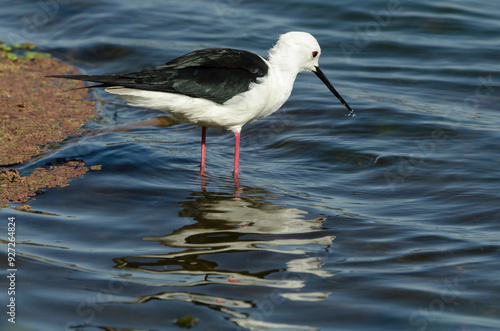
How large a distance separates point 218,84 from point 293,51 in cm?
108

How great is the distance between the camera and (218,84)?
18.7 ft

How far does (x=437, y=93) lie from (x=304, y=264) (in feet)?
16.7

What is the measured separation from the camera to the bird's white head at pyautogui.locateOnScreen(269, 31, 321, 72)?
21.0 ft

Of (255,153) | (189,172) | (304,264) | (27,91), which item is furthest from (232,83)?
(27,91)

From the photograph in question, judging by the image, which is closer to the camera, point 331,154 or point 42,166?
point 42,166

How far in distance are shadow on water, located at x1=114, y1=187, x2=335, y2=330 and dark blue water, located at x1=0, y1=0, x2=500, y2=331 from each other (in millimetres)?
15

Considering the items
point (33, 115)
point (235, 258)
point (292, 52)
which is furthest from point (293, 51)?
point (33, 115)

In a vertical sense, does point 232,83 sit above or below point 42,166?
above

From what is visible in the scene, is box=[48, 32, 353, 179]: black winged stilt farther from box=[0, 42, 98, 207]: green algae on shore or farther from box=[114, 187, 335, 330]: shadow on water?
box=[0, 42, 98, 207]: green algae on shore

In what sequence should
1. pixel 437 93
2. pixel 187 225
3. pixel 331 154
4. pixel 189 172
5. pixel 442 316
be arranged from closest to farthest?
pixel 442 316 → pixel 187 225 → pixel 189 172 → pixel 331 154 → pixel 437 93

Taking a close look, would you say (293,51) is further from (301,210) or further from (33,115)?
(33,115)

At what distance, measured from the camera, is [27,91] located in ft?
26.8

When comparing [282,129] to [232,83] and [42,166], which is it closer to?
[232,83]

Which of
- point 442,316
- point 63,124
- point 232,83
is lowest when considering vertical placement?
point 442,316
